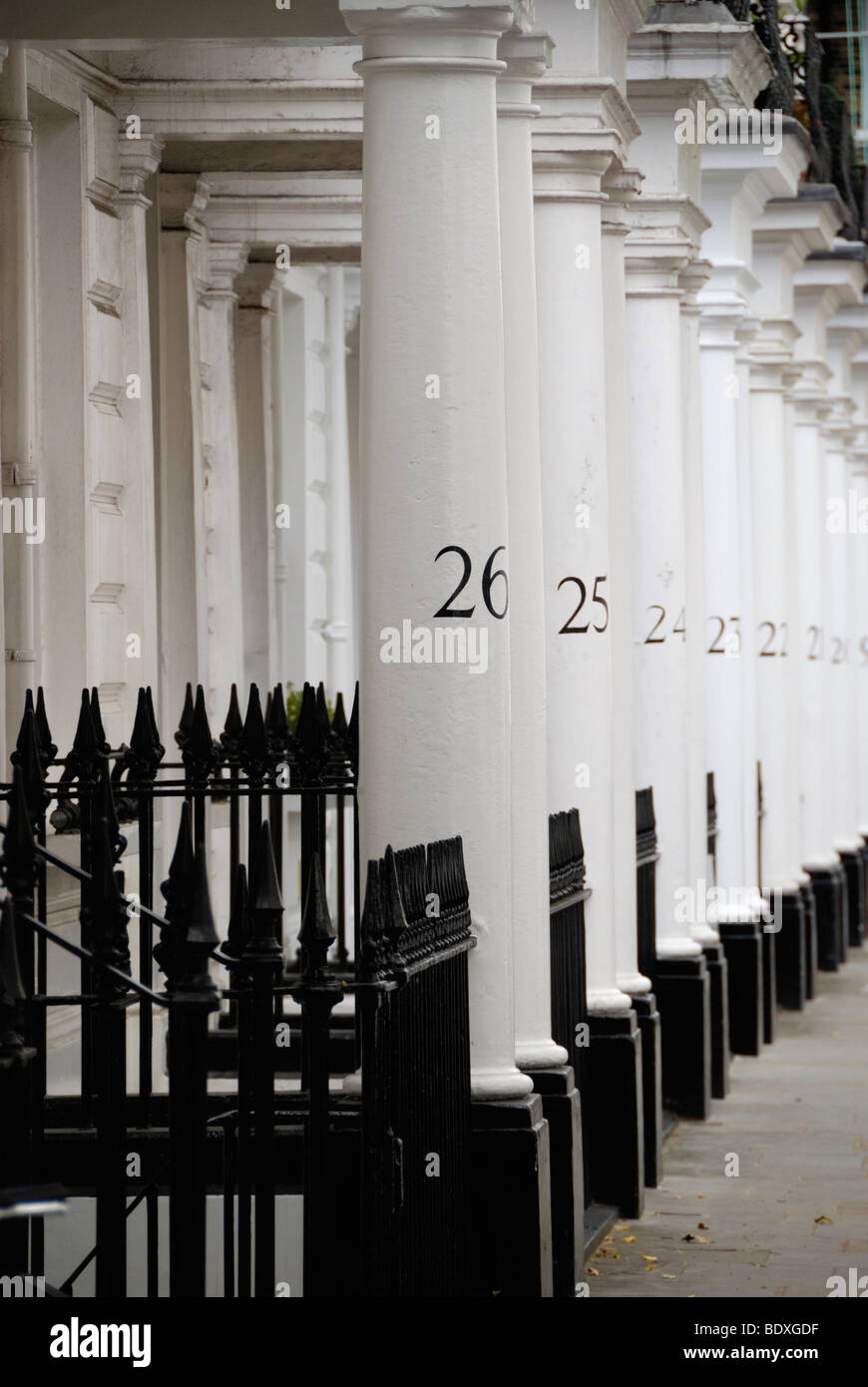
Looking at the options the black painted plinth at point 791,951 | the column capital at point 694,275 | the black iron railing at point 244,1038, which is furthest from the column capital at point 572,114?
the black painted plinth at point 791,951

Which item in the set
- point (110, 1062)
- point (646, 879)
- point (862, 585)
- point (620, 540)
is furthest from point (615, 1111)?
point (862, 585)

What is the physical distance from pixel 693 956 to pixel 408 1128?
6.03 meters

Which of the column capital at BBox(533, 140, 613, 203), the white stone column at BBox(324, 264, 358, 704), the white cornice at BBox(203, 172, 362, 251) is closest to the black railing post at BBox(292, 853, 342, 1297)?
the column capital at BBox(533, 140, 613, 203)

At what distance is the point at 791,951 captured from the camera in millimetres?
16188

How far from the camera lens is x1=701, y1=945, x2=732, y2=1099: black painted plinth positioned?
1232 cm

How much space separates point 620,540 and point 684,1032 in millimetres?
3097

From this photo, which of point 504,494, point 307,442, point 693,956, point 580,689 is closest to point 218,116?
point 580,689

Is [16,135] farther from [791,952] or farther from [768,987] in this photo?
[791,952]

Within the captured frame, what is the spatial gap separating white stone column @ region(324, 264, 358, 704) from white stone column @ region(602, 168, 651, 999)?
623 cm

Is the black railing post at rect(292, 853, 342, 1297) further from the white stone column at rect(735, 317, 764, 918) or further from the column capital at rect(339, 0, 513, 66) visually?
the white stone column at rect(735, 317, 764, 918)

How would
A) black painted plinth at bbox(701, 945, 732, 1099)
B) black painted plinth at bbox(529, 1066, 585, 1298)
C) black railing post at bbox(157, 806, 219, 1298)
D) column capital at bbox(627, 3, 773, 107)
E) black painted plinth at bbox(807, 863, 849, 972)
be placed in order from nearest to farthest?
black railing post at bbox(157, 806, 219, 1298) < black painted plinth at bbox(529, 1066, 585, 1298) < column capital at bbox(627, 3, 773, 107) < black painted plinth at bbox(701, 945, 732, 1099) < black painted plinth at bbox(807, 863, 849, 972)

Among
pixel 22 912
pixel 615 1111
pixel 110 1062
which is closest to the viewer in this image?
pixel 22 912

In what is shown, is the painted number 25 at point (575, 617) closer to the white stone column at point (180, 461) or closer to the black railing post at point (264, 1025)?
the white stone column at point (180, 461)

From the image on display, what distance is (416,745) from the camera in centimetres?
638
